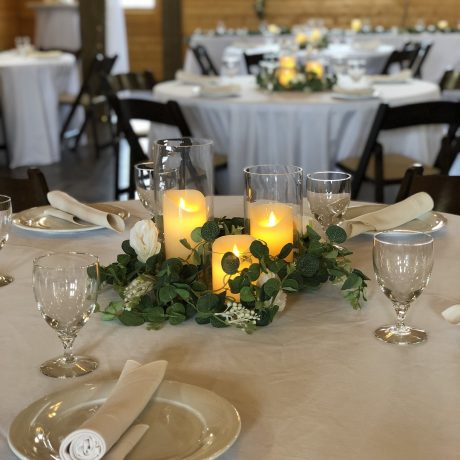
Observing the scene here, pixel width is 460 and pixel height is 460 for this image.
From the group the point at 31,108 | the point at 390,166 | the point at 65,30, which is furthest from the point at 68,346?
the point at 65,30

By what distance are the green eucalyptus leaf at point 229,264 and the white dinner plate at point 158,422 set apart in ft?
0.87

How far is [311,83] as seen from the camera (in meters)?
4.57

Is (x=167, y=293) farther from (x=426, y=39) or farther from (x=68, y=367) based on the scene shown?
(x=426, y=39)

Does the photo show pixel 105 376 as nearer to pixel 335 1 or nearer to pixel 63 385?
pixel 63 385

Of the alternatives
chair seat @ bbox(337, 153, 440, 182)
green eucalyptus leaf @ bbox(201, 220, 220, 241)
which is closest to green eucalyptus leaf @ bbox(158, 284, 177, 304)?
green eucalyptus leaf @ bbox(201, 220, 220, 241)

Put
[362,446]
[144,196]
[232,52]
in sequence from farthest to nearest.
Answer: [232,52]
[144,196]
[362,446]

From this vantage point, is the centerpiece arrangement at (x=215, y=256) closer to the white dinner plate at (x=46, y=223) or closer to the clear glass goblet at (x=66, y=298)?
the clear glass goblet at (x=66, y=298)

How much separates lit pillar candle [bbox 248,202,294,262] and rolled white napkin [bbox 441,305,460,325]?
28cm

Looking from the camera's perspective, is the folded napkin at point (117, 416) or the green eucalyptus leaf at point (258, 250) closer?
the folded napkin at point (117, 416)

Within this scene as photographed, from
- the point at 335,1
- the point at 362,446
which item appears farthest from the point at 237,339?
the point at 335,1

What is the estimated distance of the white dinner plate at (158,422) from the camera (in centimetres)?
95

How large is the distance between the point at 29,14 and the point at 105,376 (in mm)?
11282

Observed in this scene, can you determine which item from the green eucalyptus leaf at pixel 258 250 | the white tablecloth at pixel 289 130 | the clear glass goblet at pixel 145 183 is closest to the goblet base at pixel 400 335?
the green eucalyptus leaf at pixel 258 250

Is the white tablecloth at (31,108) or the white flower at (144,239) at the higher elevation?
the white flower at (144,239)
